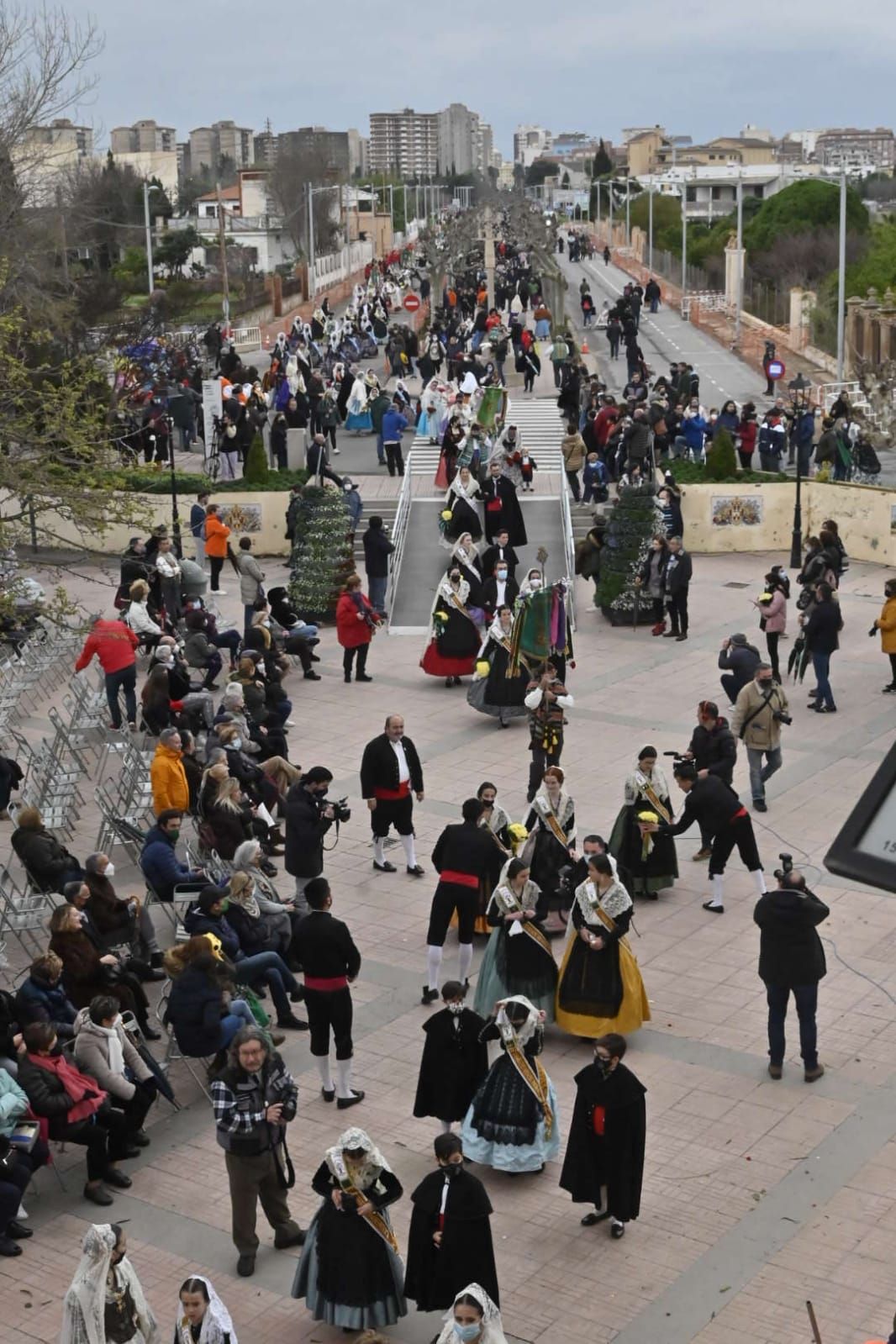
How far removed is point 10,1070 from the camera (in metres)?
10.6

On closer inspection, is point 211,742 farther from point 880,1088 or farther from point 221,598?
point 221,598

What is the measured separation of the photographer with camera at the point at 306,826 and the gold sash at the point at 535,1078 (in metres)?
3.76

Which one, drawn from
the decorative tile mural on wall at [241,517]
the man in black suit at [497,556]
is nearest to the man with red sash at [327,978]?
the man in black suit at [497,556]

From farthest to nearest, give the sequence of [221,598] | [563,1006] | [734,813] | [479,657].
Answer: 1. [221,598]
2. [479,657]
3. [734,813]
4. [563,1006]

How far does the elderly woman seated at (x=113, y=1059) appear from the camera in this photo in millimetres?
10797

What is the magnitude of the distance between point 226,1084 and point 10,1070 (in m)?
1.55

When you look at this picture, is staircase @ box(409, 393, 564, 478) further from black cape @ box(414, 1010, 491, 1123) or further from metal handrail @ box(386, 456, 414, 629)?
black cape @ box(414, 1010, 491, 1123)

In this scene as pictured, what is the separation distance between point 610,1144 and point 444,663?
12280 millimetres

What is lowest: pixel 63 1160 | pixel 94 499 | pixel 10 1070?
pixel 63 1160

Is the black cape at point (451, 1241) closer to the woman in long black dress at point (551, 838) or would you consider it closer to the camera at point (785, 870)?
the camera at point (785, 870)

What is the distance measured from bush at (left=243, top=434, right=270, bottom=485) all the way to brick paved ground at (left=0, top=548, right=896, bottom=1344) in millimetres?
12261

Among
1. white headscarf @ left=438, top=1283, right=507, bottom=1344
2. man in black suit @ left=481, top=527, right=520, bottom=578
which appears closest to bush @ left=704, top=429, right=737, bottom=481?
man in black suit @ left=481, top=527, right=520, bottom=578

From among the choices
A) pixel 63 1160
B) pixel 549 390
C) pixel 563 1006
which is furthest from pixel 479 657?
pixel 549 390

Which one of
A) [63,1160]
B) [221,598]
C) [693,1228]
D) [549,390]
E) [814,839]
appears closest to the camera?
[693,1228]
